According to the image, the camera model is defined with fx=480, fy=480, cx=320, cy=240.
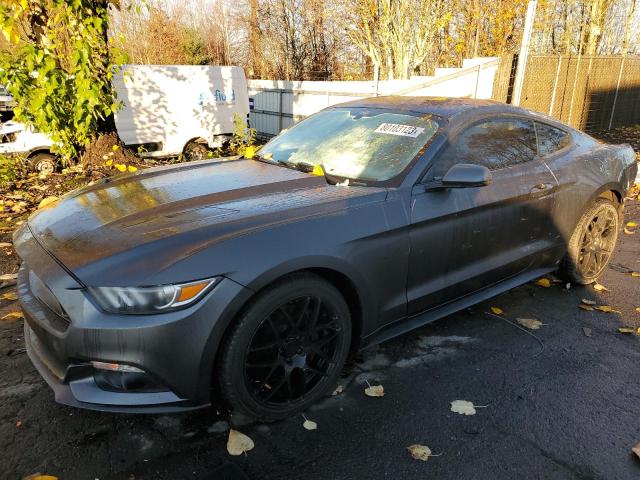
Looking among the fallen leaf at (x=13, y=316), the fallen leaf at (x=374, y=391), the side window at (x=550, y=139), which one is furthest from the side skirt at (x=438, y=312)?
the fallen leaf at (x=13, y=316)

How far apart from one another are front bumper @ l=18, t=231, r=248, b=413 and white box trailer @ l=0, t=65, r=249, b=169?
7.81 m

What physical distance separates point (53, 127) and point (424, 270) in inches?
220

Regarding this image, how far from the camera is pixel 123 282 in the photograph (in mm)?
1973

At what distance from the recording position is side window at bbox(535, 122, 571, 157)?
366cm

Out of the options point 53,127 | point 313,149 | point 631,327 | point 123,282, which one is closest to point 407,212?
Result: point 313,149

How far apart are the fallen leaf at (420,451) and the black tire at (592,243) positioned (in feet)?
7.93

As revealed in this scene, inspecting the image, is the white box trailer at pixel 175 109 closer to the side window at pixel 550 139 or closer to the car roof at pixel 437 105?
the car roof at pixel 437 105

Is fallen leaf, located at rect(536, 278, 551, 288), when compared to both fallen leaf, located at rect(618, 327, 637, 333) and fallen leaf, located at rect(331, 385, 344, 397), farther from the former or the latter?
fallen leaf, located at rect(331, 385, 344, 397)

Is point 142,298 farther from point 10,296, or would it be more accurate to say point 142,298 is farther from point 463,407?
point 10,296

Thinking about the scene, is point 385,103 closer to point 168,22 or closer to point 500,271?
point 500,271

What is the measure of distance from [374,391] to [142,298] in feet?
4.58

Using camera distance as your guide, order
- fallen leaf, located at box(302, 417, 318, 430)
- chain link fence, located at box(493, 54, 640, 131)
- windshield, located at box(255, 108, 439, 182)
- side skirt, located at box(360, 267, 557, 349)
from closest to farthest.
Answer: fallen leaf, located at box(302, 417, 318, 430)
side skirt, located at box(360, 267, 557, 349)
windshield, located at box(255, 108, 439, 182)
chain link fence, located at box(493, 54, 640, 131)

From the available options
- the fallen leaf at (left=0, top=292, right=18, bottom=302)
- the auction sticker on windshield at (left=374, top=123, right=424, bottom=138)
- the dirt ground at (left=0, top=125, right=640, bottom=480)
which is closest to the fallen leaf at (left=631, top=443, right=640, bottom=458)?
the dirt ground at (left=0, top=125, right=640, bottom=480)

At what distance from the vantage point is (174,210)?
2.53 metres
